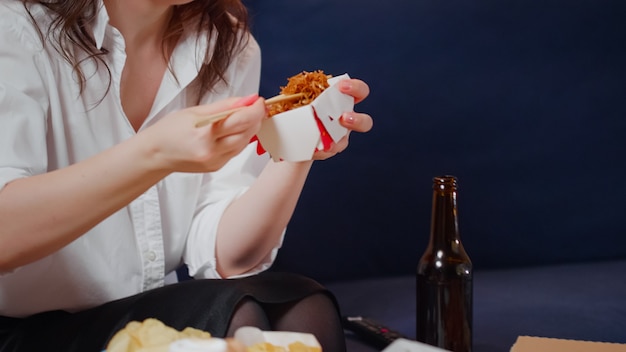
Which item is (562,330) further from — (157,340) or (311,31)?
(157,340)

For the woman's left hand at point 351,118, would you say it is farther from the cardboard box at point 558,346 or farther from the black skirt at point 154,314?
the cardboard box at point 558,346

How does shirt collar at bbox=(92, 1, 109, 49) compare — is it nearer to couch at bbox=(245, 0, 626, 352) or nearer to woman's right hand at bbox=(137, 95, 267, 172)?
woman's right hand at bbox=(137, 95, 267, 172)

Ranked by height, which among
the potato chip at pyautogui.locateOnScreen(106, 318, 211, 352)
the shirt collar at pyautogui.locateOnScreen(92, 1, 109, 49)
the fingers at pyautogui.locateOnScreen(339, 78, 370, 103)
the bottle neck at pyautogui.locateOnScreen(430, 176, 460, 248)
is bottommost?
the potato chip at pyautogui.locateOnScreen(106, 318, 211, 352)

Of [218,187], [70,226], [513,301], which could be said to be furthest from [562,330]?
[70,226]

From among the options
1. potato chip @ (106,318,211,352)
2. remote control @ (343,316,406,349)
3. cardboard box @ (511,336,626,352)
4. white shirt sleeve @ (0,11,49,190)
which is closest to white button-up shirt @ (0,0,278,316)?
white shirt sleeve @ (0,11,49,190)

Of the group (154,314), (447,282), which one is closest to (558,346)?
(447,282)

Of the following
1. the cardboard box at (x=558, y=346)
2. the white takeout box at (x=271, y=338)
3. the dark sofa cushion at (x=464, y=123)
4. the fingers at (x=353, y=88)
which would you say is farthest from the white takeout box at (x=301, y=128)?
the dark sofa cushion at (x=464, y=123)
